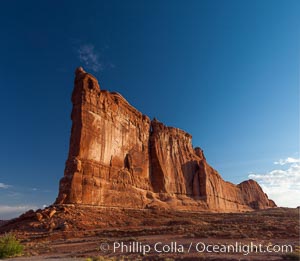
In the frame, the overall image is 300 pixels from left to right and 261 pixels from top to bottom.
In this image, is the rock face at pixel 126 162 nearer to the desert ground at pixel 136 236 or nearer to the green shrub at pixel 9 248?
the desert ground at pixel 136 236

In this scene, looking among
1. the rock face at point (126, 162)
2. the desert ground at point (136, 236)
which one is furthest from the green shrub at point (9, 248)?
the rock face at point (126, 162)

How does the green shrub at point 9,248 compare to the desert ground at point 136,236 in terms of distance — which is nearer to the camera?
the desert ground at point 136,236

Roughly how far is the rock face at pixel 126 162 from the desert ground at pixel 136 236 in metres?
3.83

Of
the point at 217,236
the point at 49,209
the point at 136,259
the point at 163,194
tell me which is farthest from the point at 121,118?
the point at 136,259

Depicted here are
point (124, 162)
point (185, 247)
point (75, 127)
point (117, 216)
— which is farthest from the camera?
point (124, 162)

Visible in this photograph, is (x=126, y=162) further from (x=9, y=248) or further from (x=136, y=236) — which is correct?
(x=9, y=248)

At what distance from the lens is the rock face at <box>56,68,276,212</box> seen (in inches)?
1264

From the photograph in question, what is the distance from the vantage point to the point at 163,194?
49.1 meters

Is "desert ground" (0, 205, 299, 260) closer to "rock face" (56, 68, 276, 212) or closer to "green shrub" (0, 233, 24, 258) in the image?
"green shrub" (0, 233, 24, 258)

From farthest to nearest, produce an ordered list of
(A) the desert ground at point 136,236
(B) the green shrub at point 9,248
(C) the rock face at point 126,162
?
(C) the rock face at point 126,162 < (B) the green shrub at point 9,248 < (A) the desert ground at point 136,236

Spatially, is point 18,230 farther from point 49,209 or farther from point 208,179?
point 208,179

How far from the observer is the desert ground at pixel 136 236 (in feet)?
37.0

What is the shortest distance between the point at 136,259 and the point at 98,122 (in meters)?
27.4

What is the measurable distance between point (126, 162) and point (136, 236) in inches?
936
